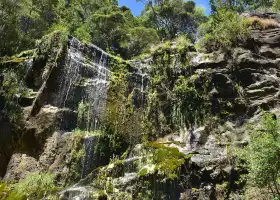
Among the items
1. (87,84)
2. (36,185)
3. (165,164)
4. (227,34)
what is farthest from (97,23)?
(165,164)

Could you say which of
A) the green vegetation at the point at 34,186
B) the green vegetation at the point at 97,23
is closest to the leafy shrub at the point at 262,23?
the green vegetation at the point at 97,23

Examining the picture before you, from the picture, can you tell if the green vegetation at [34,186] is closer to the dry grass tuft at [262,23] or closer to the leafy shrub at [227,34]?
the leafy shrub at [227,34]

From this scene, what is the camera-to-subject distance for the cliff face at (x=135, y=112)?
9.64 metres

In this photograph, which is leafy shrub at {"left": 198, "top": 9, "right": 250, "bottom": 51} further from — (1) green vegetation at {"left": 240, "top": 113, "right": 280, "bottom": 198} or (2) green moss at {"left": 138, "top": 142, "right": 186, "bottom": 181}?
(1) green vegetation at {"left": 240, "top": 113, "right": 280, "bottom": 198}

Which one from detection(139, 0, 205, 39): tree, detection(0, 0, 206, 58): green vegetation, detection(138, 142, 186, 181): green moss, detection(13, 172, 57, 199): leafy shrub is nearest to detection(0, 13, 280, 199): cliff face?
detection(138, 142, 186, 181): green moss

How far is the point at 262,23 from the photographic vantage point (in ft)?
46.5

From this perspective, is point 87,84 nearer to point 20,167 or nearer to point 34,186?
point 20,167

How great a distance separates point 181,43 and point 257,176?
815cm

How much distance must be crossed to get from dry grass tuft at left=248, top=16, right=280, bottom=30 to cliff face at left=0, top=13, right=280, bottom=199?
0.42m

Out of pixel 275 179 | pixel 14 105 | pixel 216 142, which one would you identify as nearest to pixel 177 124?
pixel 216 142

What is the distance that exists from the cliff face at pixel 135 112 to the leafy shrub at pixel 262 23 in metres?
0.42

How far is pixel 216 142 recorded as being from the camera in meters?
11.0

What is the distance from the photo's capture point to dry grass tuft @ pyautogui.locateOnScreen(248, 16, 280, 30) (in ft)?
46.2

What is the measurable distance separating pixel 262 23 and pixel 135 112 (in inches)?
288
